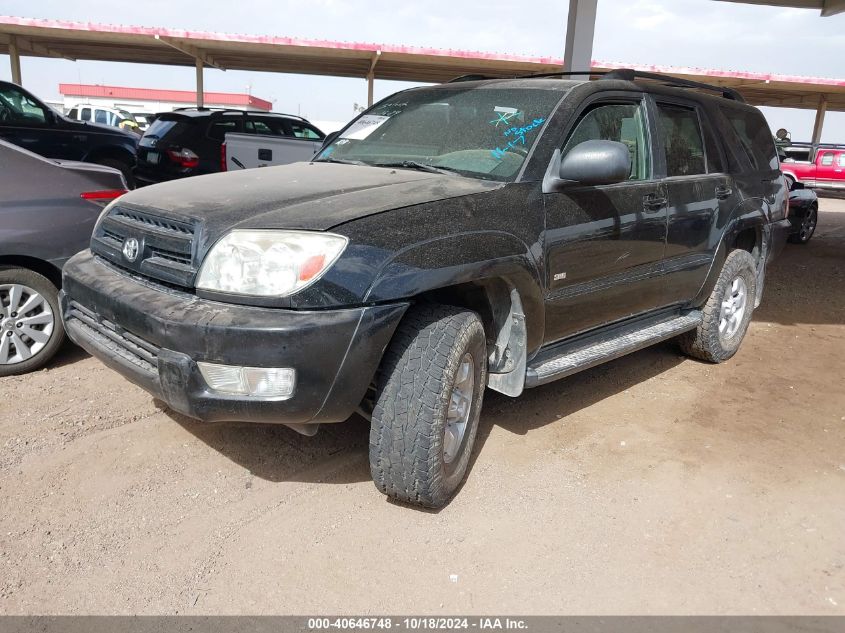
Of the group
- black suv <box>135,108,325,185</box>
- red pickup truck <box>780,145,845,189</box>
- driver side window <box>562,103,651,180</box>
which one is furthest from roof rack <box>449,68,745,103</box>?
red pickup truck <box>780,145,845,189</box>

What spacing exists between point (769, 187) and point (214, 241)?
444cm

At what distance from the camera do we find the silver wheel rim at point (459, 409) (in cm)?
291

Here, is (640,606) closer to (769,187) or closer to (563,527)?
(563,527)

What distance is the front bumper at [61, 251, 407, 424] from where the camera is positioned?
7.89ft

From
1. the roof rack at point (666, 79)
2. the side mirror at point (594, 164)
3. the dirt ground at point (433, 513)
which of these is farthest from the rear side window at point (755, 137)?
the side mirror at point (594, 164)

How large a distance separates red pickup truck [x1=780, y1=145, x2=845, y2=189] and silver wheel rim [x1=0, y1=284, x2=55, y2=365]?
19875 mm

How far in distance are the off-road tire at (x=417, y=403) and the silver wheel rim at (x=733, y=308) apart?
2.91 m

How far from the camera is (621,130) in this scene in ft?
12.7

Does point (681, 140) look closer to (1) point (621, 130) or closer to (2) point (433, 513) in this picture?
(1) point (621, 130)

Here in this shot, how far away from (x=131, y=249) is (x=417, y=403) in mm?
1383

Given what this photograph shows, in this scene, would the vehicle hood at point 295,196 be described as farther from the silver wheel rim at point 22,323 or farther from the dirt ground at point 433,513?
the silver wheel rim at point 22,323

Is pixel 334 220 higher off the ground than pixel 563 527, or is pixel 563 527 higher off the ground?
pixel 334 220

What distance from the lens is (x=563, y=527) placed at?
9.39 ft
